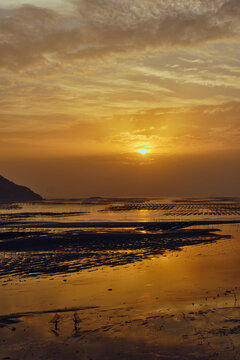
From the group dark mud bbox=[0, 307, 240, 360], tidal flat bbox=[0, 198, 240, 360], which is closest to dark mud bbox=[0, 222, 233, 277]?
tidal flat bbox=[0, 198, 240, 360]

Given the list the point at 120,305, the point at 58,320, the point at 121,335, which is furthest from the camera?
the point at 120,305

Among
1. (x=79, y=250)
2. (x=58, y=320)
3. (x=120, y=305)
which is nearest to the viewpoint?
(x=58, y=320)

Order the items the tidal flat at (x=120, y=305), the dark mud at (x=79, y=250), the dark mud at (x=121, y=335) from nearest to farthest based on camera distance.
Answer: the dark mud at (x=121, y=335) → the tidal flat at (x=120, y=305) → the dark mud at (x=79, y=250)

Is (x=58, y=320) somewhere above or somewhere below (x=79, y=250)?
below

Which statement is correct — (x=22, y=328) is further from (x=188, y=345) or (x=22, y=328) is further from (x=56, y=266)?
(x=56, y=266)

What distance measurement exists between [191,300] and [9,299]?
26.5 ft

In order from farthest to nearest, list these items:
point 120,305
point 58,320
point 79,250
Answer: point 79,250 → point 120,305 → point 58,320

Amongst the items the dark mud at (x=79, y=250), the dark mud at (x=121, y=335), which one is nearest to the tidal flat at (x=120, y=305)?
the dark mud at (x=121, y=335)

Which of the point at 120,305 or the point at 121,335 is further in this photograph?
the point at 120,305

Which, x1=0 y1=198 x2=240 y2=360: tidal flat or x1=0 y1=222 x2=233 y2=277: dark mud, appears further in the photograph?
x1=0 y1=222 x2=233 y2=277: dark mud

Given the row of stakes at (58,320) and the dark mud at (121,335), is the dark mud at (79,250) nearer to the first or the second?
the row of stakes at (58,320)

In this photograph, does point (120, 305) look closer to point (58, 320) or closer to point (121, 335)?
point (58, 320)

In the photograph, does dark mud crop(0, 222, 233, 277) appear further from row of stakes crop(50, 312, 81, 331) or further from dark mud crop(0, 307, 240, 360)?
dark mud crop(0, 307, 240, 360)

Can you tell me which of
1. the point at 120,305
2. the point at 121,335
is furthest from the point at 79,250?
the point at 121,335
